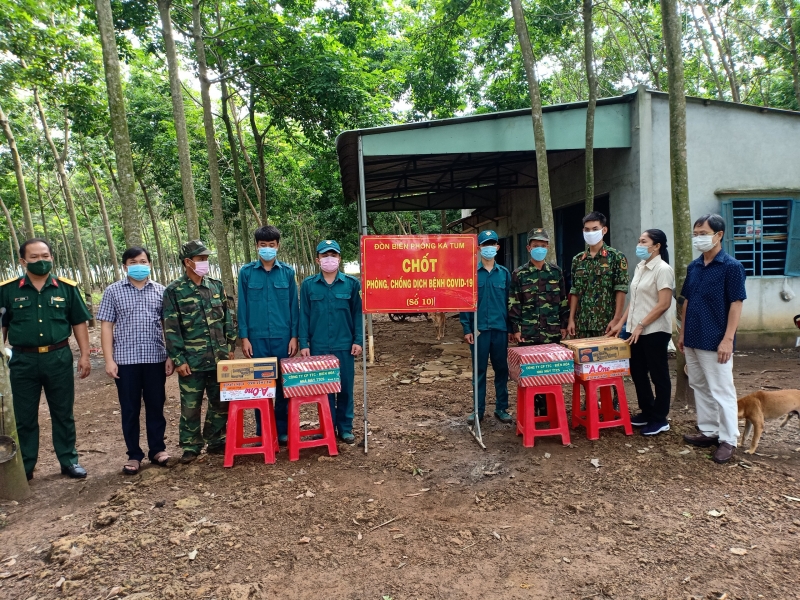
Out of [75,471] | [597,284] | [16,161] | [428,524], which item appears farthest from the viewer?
[16,161]

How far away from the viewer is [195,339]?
391cm

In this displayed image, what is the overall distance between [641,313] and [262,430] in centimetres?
334

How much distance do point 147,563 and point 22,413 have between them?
1.93 meters

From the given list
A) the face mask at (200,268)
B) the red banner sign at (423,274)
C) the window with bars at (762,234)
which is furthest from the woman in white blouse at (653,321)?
→ the window with bars at (762,234)

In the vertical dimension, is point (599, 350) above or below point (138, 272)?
below

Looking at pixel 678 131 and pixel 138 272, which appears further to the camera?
pixel 678 131

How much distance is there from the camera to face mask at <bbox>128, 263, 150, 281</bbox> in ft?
12.5

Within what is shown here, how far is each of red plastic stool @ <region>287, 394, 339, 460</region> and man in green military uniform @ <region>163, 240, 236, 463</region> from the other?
67cm

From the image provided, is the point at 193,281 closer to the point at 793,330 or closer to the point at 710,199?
the point at 710,199

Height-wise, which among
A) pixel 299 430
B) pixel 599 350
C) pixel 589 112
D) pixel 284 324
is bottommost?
pixel 299 430

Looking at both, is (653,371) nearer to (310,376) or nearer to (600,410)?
(600,410)

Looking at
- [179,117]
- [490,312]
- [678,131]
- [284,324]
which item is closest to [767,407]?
[490,312]

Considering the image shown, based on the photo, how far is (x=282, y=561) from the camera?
106 inches

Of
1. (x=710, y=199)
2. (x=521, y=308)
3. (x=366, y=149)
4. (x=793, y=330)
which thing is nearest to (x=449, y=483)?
(x=521, y=308)
